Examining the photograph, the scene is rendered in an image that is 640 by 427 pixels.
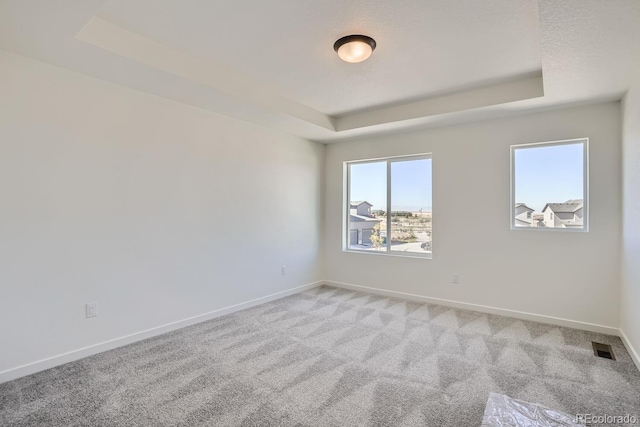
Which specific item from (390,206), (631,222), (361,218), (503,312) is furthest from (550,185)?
(361,218)

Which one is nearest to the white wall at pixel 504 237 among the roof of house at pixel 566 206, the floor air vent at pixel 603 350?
the roof of house at pixel 566 206

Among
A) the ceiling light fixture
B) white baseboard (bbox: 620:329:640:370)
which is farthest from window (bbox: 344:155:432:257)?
the ceiling light fixture

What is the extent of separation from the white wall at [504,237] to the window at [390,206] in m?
0.17

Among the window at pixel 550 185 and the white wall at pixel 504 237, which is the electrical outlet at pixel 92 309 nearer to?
the white wall at pixel 504 237

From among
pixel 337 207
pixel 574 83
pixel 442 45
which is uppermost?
pixel 442 45

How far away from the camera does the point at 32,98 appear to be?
241cm

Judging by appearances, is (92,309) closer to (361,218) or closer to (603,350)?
(361,218)

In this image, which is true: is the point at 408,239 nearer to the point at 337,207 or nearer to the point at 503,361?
the point at 337,207

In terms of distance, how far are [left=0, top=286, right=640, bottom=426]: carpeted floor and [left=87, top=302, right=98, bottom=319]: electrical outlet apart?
0.35 m

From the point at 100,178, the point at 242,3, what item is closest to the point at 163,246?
the point at 100,178

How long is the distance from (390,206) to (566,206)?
6.87ft

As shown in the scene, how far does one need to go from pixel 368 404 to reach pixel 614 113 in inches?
142

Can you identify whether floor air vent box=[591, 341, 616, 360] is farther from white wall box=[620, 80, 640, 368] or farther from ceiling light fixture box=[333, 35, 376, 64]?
ceiling light fixture box=[333, 35, 376, 64]

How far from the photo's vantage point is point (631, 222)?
275cm
